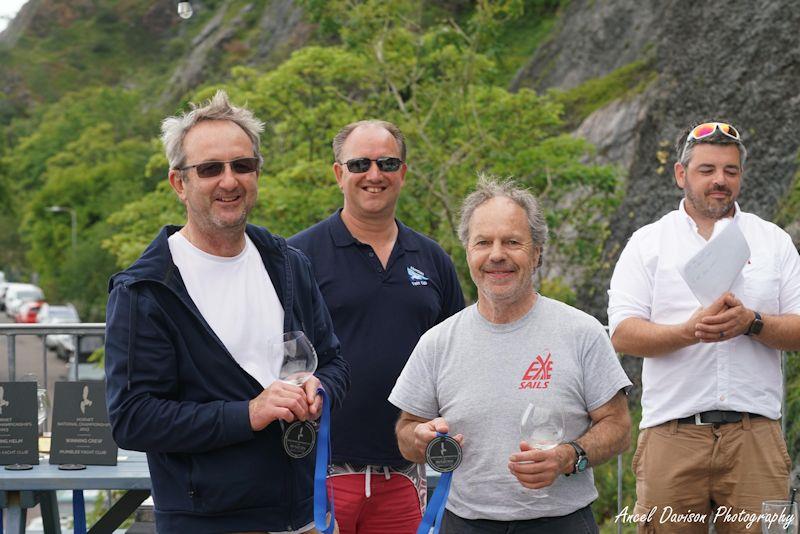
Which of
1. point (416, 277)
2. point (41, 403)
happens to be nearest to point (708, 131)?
point (416, 277)

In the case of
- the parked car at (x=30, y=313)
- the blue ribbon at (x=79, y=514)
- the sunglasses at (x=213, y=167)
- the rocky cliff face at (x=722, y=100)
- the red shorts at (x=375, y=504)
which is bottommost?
the parked car at (x=30, y=313)

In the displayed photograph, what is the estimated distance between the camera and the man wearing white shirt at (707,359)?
13.4 ft

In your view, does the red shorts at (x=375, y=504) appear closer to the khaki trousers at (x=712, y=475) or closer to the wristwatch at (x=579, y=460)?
the khaki trousers at (x=712, y=475)

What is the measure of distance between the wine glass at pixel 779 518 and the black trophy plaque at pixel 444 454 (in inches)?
35.1

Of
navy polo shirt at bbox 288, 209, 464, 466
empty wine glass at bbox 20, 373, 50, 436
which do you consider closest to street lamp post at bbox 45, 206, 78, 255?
empty wine glass at bbox 20, 373, 50, 436

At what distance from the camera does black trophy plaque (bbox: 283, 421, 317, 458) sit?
323 cm

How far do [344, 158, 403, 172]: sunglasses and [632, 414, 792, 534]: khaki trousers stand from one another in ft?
5.02

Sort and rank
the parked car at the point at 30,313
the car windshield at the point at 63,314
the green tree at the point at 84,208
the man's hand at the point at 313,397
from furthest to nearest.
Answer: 1. the green tree at the point at 84,208
2. the parked car at the point at 30,313
3. the car windshield at the point at 63,314
4. the man's hand at the point at 313,397

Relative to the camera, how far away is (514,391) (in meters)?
3.28

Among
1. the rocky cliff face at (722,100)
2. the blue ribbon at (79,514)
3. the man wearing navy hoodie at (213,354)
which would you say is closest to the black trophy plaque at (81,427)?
the blue ribbon at (79,514)

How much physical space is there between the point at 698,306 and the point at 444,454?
4.68 ft

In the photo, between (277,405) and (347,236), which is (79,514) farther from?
(277,405)

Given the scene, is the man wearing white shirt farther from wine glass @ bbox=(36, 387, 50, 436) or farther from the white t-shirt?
wine glass @ bbox=(36, 387, 50, 436)

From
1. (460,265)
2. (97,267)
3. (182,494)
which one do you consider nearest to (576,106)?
(460,265)
